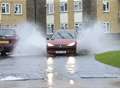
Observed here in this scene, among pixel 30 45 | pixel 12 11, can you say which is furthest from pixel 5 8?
pixel 30 45

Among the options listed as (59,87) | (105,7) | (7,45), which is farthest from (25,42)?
(105,7)

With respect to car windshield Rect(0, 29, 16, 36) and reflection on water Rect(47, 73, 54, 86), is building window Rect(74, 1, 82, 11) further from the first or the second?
reflection on water Rect(47, 73, 54, 86)

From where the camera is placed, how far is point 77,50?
31.7 meters

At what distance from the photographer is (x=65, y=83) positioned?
15.0 m

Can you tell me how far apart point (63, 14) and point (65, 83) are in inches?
2328

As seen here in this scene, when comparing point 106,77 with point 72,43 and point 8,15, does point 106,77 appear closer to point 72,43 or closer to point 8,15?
point 72,43

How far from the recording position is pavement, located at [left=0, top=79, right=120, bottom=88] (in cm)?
1437

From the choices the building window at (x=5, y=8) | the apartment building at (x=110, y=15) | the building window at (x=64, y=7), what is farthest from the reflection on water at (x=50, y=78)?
the building window at (x=5, y=8)

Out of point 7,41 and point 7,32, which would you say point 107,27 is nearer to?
point 7,32

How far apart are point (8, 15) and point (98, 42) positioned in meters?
38.5

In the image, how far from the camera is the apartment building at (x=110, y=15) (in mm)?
72938

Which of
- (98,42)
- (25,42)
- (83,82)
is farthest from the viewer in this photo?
(98,42)

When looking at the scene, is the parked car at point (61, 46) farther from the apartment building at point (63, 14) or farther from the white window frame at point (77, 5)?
the white window frame at point (77, 5)

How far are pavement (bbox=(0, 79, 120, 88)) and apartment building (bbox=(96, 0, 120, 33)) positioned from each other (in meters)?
57.5
